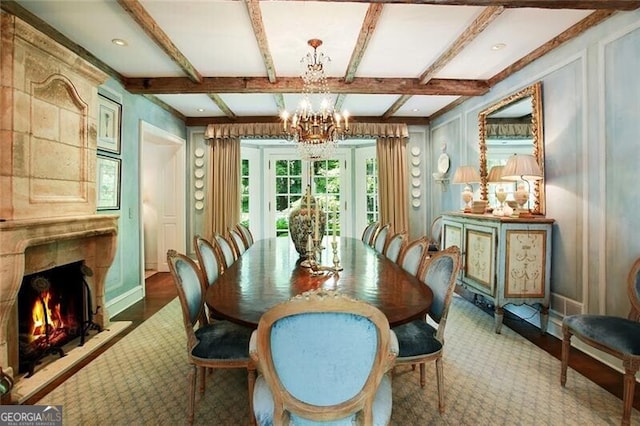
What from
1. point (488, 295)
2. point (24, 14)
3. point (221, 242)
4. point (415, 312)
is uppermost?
point (24, 14)

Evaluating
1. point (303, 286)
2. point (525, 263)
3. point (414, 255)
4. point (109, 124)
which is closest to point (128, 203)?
point (109, 124)

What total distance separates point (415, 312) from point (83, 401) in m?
1.97

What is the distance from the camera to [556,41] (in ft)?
A: 9.23

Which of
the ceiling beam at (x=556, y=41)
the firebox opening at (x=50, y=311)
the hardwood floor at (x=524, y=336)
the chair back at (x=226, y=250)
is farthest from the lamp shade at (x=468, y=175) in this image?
the firebox opening at (x=50, y=311)

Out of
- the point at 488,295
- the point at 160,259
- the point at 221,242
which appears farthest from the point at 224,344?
the point at 160,259

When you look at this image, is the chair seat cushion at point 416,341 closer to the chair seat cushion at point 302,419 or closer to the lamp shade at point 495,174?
the chair seat cushion at point 302,419

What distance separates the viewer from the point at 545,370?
7.45 feet

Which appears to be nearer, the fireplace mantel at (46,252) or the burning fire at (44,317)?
the fireplace mantel at (46,252)

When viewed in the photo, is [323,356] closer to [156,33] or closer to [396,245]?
[396,245]

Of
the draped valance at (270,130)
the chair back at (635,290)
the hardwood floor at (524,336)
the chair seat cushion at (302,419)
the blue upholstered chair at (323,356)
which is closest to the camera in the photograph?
the blue upholstered chair at (323,356)

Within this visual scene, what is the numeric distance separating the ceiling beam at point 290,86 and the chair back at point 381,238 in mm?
1596

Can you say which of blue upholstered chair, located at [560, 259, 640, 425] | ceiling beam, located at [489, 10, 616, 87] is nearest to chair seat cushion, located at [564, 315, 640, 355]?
blue upholstered chair, located at [560, 259, 640, 425]

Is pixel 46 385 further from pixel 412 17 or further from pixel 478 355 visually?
pixel 412 17

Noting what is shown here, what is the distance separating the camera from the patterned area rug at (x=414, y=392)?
5.85 feet
